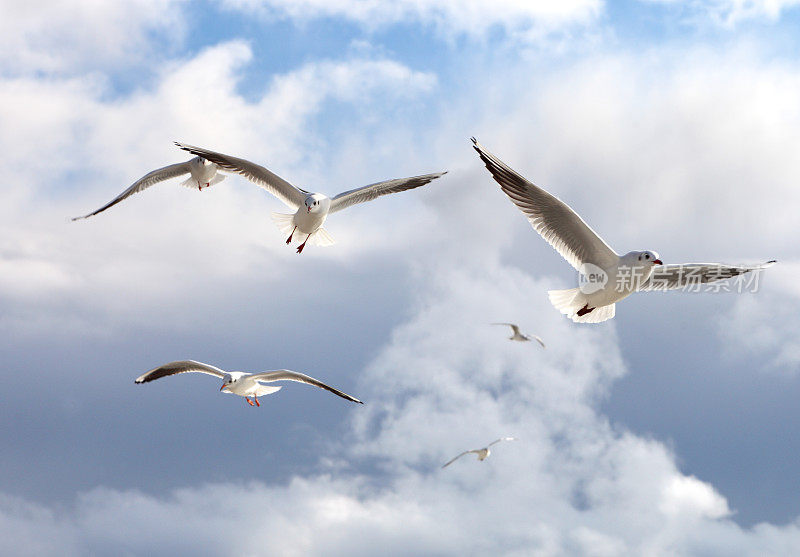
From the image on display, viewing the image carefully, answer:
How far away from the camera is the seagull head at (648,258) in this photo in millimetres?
12195

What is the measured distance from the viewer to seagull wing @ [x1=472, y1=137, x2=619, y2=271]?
1205 centimetres

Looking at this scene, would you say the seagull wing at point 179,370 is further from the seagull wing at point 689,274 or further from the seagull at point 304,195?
the seagull wing at point 689,274

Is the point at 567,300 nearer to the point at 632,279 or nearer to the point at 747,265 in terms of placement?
the point at 632,279

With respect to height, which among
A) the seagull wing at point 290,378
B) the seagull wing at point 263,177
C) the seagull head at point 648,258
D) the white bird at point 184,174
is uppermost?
the white bird at point 184,174

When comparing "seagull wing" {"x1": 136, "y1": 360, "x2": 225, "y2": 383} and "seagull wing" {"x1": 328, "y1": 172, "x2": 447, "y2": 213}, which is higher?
"seagull wing" {"x1": 328, "y1": 172, "x2": 447, "y2": 213}

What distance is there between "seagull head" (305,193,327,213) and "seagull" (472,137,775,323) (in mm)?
3688

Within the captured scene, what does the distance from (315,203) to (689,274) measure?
5.88m

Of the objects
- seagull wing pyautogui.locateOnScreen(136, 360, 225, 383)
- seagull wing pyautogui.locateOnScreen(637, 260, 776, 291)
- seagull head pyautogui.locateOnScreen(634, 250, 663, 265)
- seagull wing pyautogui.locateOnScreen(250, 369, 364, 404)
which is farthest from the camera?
seagull wing pyautogui.locateOnScreen(136, 360, 225, 383)

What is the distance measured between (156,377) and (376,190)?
472 cm

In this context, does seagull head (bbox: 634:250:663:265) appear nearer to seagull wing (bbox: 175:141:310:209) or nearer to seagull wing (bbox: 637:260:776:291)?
seagull wing (bbox: 637:260:776:291)

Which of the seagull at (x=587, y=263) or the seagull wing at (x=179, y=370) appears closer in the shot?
the seagull at (x=587, y=263)

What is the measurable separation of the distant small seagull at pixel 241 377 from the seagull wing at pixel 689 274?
469 centimetres

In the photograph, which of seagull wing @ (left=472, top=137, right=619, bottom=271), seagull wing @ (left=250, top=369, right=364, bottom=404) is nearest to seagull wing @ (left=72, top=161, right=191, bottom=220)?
seagull wing @ (left=250, top=369, right=364, bottom=404)

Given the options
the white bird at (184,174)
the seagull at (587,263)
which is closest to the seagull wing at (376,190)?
the white bird at (184,174)
